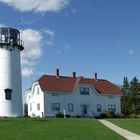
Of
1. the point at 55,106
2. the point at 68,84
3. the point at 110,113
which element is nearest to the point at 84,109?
the point at 110,113

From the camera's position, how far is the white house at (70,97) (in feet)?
195

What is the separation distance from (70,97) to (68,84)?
2122mm

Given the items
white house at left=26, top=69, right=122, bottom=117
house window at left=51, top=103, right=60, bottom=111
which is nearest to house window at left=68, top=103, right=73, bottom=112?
white house at left=26, top=69, right=122, bottom=117

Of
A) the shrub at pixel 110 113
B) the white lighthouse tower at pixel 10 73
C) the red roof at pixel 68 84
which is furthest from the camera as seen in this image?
the red roof at pixel 68 84

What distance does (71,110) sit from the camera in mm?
61156

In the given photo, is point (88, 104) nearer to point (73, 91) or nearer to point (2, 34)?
point (73, 91)

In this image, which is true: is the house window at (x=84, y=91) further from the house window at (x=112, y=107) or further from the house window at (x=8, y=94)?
the house window at (x=8, y=94)

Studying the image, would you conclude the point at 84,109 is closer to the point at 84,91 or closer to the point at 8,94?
the point at 84,91

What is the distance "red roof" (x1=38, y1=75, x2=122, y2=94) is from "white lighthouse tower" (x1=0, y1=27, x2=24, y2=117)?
27.9ft

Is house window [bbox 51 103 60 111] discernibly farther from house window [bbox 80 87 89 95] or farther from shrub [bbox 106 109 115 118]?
shrub [bbox 106 109 115 118]

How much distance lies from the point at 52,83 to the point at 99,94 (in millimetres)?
7825

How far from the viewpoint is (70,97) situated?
6147 cm

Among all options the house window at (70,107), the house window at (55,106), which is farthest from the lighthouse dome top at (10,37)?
the house window at (70,107)

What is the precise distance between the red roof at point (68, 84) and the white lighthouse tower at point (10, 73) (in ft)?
27.9
